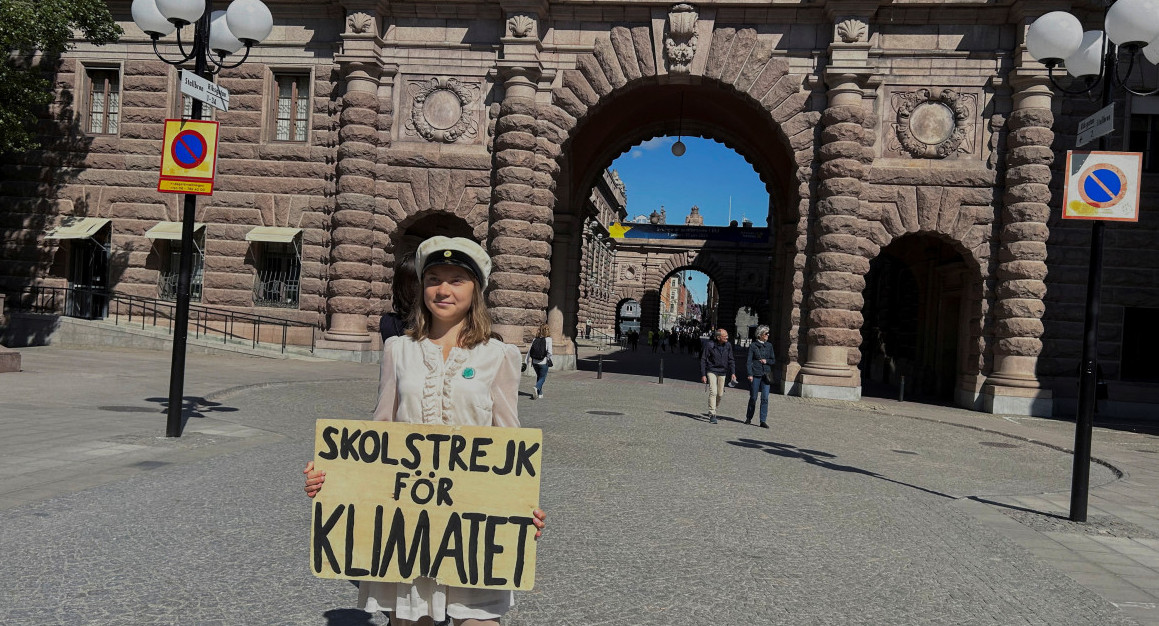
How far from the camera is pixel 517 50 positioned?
76.5 ft

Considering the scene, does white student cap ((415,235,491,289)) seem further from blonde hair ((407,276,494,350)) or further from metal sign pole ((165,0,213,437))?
metal sign pole ((165,0,213,437))

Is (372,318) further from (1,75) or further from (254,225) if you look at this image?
(1,75)

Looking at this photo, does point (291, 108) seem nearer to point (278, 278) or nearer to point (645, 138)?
point (278, 278)

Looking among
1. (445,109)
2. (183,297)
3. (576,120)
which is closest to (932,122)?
(576,120)

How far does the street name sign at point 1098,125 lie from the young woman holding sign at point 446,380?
7.21 meters

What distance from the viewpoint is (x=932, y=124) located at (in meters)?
22.2

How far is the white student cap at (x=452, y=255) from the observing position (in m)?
3.47

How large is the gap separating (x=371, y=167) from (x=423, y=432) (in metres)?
21.6

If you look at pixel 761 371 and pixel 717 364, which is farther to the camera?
pixel 717 364

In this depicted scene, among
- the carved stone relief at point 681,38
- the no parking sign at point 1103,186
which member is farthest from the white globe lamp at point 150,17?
the carved stone relief at point 681,38

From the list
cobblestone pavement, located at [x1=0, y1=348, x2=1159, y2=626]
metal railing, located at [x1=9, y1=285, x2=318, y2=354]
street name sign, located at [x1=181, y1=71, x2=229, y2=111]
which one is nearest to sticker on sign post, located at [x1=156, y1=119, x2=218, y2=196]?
street name sign, located at [x1=181, y1=71, x2=229, y2=111]

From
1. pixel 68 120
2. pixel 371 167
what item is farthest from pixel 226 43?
pixel 68 120

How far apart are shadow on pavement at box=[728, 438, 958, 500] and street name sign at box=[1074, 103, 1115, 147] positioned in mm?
3845

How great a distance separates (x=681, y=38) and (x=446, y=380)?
21.1 metres
